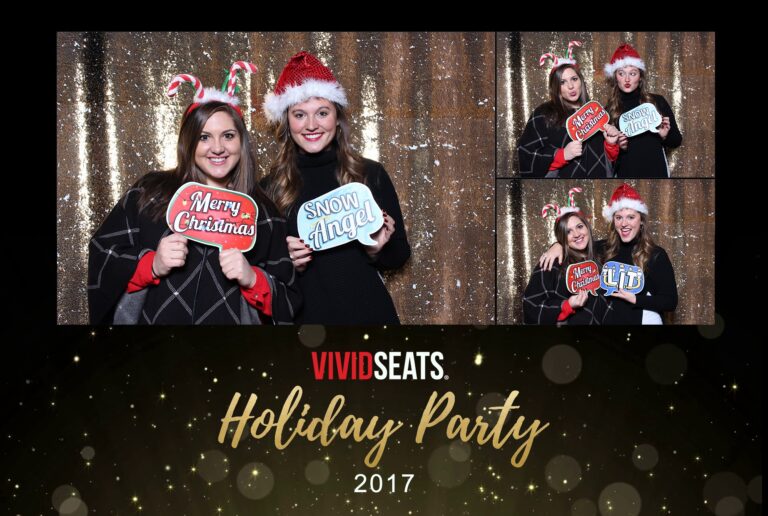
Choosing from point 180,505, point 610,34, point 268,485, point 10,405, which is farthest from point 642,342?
point 10,405

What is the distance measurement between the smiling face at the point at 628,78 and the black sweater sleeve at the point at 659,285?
1.53 ft

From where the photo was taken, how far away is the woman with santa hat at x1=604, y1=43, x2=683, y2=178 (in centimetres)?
239

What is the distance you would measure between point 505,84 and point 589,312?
0.69 metres

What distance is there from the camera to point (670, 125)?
2.39 metres

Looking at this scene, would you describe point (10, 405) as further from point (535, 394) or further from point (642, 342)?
point (642, 342)

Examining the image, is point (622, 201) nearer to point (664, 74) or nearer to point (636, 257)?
point (636, 257)

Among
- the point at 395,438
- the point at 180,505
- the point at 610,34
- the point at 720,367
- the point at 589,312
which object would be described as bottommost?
the point at 180,505

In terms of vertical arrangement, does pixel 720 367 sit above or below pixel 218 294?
below

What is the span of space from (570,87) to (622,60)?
169 mm

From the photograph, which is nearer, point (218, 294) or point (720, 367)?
point (218, 294)

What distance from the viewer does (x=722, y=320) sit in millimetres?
2459

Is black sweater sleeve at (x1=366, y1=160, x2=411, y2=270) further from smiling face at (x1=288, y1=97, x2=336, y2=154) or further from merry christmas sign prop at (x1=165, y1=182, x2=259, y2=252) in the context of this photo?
merry christmas sign prop at (x1=165, y1=182, x2=259, y2=252)

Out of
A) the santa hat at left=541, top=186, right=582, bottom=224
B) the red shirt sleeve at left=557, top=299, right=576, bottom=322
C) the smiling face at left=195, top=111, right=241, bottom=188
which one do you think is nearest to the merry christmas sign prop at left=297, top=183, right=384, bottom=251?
the smiling face at left=195, top=111, right=241, bottom=188

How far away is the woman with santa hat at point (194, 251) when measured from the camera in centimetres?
229
